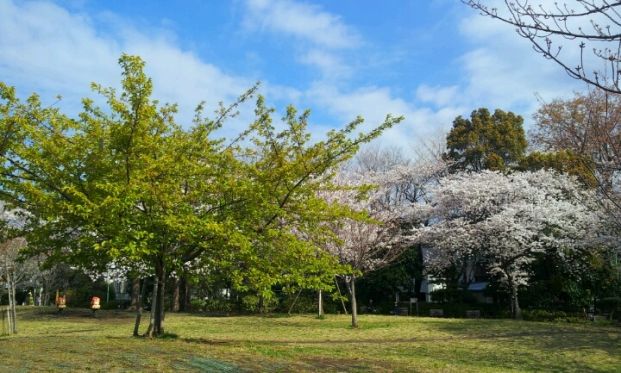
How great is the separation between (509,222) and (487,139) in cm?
909

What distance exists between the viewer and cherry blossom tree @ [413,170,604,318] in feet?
78.2

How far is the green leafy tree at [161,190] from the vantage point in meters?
9.59

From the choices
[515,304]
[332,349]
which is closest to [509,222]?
[515,304]

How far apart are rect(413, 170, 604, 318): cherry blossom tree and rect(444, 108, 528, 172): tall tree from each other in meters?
3.87

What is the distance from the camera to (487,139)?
32.2 m

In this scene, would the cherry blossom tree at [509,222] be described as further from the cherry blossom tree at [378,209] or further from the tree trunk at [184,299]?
the tree trunk at [184,299]

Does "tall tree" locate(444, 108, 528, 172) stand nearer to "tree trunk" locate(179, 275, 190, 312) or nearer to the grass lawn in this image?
the grass lawn

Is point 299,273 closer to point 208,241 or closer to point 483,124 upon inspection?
point 208,241

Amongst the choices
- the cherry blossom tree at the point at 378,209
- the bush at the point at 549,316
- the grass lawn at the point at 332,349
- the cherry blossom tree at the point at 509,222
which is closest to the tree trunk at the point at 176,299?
the grass lawn at the point at 332,349

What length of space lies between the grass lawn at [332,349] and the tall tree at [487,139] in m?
14.8

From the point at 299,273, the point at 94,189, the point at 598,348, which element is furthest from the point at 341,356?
the point at 598,348

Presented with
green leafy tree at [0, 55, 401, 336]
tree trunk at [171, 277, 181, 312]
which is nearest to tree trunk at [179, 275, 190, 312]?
tree trunk at [171, 277, 181, 312]

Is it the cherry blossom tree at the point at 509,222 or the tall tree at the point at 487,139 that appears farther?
the tall tree at the point at 487,139

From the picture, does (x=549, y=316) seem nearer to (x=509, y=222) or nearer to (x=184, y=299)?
(x=509, y=222)
